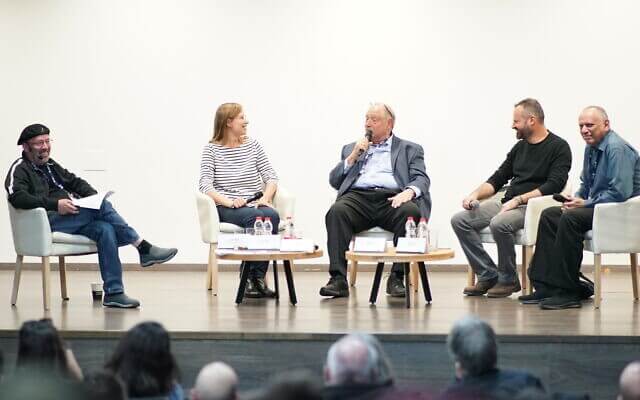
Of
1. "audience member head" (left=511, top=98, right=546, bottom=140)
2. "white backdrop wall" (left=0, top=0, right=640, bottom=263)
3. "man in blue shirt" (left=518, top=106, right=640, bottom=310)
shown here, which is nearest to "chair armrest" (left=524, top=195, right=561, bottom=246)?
"man in blue shirt" (left=518, top=106, right=640, bottom=310)

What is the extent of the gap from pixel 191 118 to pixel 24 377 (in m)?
A: 5.86

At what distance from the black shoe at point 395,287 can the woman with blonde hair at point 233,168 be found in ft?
3.09

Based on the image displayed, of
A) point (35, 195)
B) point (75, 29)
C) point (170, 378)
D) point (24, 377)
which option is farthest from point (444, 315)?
point (75, 29)

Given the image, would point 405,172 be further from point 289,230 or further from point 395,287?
point 289,230

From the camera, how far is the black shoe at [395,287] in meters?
6.97

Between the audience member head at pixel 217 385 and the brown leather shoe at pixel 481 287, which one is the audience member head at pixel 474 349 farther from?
the brown leather shoe at pixel 481 287

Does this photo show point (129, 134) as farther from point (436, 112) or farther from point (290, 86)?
point (436, 112)

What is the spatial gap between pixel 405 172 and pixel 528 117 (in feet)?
2.84

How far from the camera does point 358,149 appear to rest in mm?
7133

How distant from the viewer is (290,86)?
8844 millimetres

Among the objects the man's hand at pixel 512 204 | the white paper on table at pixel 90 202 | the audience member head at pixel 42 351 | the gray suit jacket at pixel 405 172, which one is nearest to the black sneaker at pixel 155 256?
the white paper on table at pixel 90 202

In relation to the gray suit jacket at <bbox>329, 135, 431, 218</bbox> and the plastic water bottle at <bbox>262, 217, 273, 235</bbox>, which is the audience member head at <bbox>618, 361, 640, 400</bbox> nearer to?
the plastic water bottle at <bbox>262, 217, 273, 235</bbox>

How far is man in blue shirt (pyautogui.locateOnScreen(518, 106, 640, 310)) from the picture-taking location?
6.44m

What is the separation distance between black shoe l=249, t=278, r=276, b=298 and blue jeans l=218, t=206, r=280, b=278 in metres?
0.03
